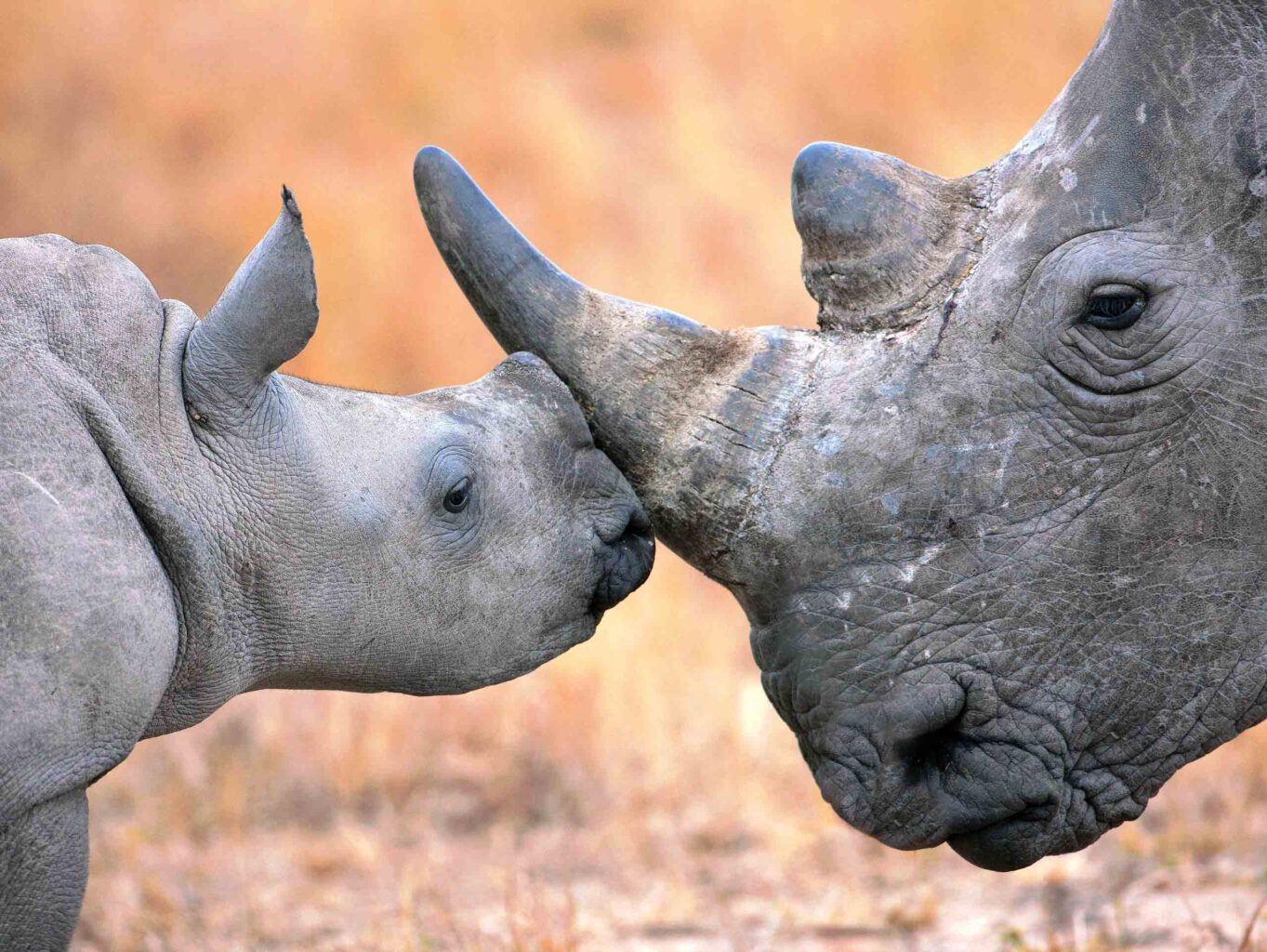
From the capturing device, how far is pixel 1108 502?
11.0ft

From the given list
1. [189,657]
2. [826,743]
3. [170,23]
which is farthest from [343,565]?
[170,23]

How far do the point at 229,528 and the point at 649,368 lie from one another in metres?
0.92

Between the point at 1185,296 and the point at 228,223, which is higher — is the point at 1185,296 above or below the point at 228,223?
below

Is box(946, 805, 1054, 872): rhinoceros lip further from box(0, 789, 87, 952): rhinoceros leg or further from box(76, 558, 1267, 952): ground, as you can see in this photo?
box(0, 789, 87, 952): rhinoceros leg

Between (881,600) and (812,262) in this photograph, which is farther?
(812,262)

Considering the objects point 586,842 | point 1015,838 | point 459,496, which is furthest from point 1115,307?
point 586,842

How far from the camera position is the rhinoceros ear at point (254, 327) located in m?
3.33

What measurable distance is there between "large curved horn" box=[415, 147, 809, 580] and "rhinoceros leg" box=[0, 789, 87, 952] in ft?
4.26

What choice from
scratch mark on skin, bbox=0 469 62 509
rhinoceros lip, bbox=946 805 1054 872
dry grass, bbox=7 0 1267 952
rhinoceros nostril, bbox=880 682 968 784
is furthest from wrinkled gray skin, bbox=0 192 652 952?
dry grass, bbox=7 0 1267 952

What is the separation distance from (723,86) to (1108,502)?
922 cm

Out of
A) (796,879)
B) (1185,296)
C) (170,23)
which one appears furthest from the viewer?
(170,23)

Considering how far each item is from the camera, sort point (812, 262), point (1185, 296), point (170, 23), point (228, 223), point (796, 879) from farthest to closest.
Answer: point (170, 23) → point (228, 223) → point (796, 879) → point (812, 262) → point (1185, 296)

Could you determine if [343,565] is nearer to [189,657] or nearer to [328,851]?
[189,657]

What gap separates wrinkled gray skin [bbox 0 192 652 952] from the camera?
3057 mm
